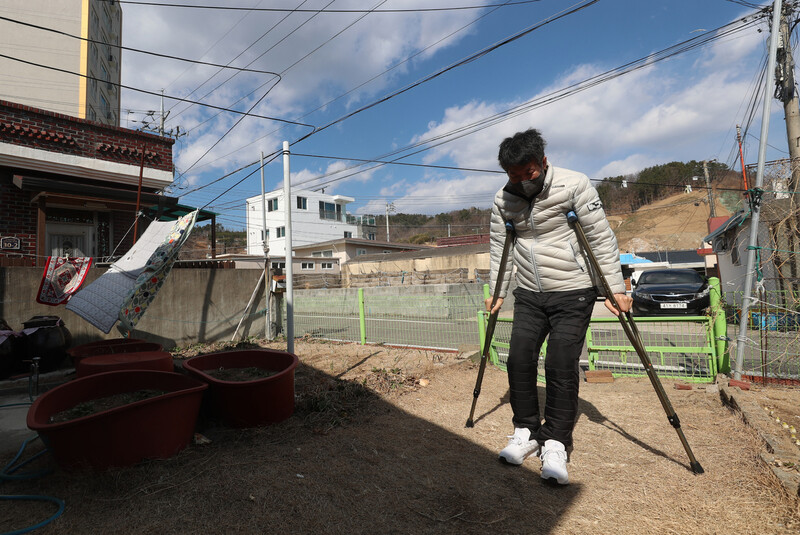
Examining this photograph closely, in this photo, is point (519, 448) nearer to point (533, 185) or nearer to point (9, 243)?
point (533, 185)

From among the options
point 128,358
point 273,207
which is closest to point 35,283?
point 128,358

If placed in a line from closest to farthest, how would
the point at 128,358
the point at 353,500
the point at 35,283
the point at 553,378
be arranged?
1. the point at 353,500
2. the point at 553,378
3. the point at 128,358
4. the point at 35,283

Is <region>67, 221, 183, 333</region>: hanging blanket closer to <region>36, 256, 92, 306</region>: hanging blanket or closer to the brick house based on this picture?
<region>36, 256, 92, 306</region>: hanging blanket

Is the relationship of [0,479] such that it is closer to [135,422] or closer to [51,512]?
[51,512]

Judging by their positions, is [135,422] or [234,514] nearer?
[234,514]

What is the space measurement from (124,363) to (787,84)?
13158 mm

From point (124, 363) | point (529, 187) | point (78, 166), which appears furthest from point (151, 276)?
point (78, 166)

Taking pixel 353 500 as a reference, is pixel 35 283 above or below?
above

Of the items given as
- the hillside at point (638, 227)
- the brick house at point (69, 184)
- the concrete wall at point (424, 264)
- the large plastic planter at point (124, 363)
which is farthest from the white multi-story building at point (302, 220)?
the large plastic planter at point (124, 363)

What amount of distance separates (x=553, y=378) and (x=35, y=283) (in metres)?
7.39

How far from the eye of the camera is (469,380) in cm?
421

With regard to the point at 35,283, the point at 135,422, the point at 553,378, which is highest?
the point at 35,283

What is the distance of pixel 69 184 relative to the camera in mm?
7500

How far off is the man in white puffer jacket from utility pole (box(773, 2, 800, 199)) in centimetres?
1006
